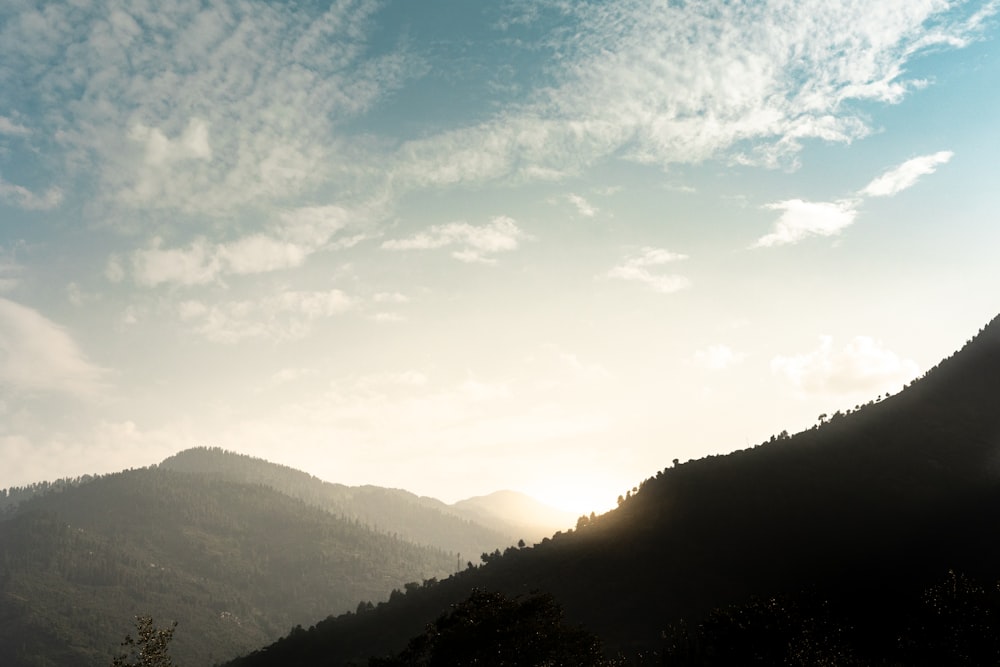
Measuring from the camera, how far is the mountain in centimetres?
10850

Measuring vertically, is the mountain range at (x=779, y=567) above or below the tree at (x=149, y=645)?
below

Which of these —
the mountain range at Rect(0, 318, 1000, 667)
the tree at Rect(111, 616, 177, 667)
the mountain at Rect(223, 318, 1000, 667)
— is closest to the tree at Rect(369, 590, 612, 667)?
the mountain range at Rect(0, 318, 1000, 667)

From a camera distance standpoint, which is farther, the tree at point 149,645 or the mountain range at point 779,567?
the tree at point 149,645

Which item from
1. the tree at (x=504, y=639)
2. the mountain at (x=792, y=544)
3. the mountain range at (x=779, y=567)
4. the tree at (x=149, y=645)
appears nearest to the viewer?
the tree at (x=504, y=639)

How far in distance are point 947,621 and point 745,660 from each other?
66.3 feet

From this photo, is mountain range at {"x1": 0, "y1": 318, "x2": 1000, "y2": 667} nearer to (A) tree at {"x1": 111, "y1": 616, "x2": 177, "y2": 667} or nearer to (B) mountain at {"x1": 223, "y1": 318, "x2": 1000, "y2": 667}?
(B) mountain at {"x1": 223, "y1": 318, "x2": 1000, "y2": 667}

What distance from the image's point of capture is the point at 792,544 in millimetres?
136750

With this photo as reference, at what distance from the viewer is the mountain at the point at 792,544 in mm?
108500

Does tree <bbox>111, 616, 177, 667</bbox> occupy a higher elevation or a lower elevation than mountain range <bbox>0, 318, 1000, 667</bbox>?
higher

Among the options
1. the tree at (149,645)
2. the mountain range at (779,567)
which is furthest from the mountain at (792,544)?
the tree at (149,645)

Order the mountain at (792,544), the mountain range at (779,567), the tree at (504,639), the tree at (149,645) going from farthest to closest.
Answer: the mountain at (792,544) → the tree at (149,645) → the mountain range at (779,567) → the tree at (504,639)

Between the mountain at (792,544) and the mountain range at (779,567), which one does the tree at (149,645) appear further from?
the mountain at (792,544)

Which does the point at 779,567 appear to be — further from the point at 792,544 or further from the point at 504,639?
the point at 504,639

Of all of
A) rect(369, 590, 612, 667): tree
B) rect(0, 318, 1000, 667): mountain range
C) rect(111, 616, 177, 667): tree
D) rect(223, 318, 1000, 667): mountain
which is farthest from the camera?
rect(223, 318, 1000, 667): mountain
